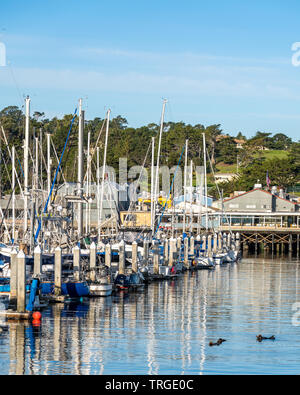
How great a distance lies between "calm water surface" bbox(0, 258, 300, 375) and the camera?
99.1ft

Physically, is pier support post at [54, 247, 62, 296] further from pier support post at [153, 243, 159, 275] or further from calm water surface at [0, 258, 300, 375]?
pier support post at [153, 243, 159, 275]

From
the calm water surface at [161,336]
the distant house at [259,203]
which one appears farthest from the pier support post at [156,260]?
the distant house at [259,203]

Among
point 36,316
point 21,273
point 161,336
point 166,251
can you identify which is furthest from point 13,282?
point 166,251

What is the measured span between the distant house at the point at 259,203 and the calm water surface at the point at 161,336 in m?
80.1

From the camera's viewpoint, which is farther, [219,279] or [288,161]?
[288,161]

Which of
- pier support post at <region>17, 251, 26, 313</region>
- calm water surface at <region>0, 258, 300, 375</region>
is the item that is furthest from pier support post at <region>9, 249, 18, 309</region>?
calm water surface at <region>0, 258, 300, 375</region>

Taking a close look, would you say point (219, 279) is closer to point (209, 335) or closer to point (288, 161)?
point (209, 335)

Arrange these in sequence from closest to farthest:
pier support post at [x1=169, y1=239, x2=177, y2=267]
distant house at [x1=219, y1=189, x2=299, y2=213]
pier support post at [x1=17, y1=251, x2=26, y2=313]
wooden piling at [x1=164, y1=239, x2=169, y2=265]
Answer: pier support post at [x1=17, y1=251, x2=26, y2=313]
pier support post at [x1=169, y1=239, x2=177, y2=267]
wooden piling at [x1=164, y1=239, x2=169, y2=265]
distant house at [x1=219, y1=189, x2=299, y2=213]

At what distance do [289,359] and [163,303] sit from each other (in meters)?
17.8

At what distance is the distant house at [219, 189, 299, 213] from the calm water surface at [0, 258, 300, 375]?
80059 millimetres

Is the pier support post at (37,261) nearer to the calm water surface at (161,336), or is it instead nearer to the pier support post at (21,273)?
the calm water surface at (161,336)

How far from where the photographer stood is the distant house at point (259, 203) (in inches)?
5374
